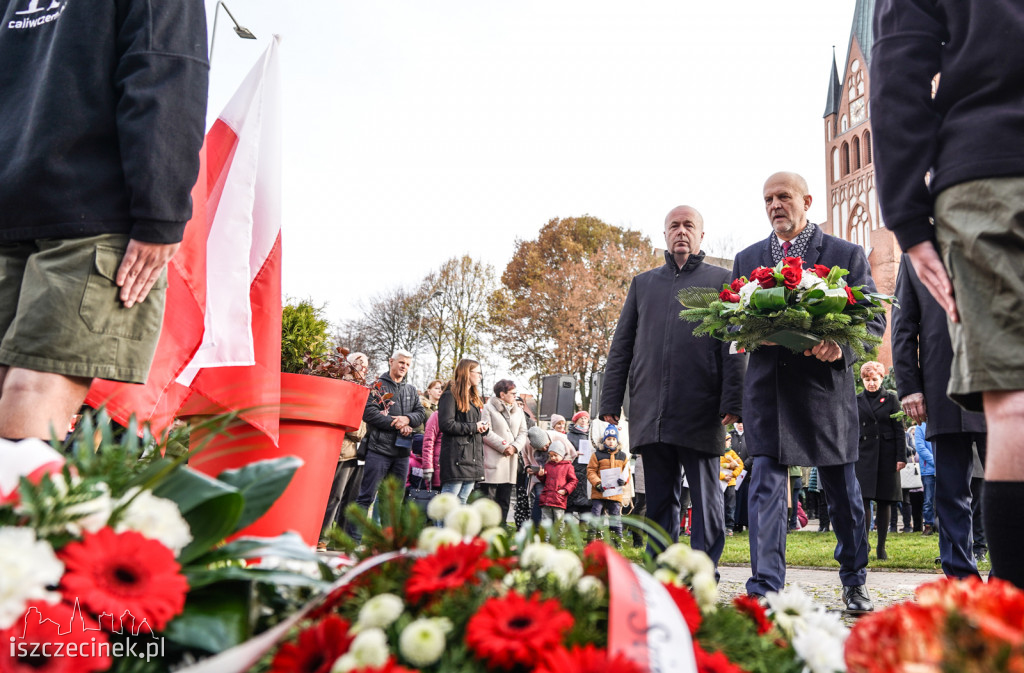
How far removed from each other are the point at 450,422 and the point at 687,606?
8.58 meters

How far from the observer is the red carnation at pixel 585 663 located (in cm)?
94

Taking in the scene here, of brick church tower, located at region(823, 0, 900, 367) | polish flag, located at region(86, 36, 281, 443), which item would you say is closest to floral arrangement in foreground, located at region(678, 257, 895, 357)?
polish flag, located at region(86, 36, 281, 443)

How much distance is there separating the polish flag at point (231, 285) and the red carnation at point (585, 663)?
2740 mm

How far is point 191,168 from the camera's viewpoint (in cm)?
267

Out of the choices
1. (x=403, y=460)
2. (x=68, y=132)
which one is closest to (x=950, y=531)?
(x=68, y=132)

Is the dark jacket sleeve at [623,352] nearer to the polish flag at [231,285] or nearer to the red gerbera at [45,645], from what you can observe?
the polish flag at [231,285]

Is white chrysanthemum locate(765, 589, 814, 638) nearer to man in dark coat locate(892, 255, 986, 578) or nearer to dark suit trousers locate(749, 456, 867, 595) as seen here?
dark suit trousers locate(749, 456, 867, 595)

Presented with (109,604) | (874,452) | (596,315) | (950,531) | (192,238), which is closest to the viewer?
Answer: (109,604)

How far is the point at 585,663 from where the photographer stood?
3.12 ft

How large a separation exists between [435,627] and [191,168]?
2.10 meters

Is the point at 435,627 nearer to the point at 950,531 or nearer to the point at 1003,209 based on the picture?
the point at 1003,209

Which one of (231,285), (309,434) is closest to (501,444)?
(309,434)

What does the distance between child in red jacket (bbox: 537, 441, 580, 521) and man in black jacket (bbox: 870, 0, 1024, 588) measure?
8947 millimetres

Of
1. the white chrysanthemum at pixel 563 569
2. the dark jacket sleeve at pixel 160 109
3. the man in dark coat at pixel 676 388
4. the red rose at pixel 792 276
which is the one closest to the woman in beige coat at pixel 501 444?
the man in dark coat at pixel 676 388
